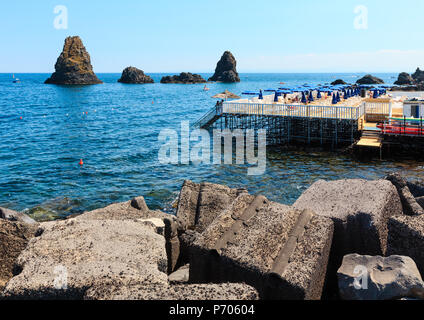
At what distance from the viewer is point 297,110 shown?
33.0 meters

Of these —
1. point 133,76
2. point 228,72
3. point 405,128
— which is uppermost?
point 228,72

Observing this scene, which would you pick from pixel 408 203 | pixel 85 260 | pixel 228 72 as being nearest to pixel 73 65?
pixel 228 72

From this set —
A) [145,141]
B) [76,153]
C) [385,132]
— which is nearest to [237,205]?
[385,132]

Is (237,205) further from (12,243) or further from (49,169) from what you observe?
(49,169)

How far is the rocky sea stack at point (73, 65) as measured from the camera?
546 ft

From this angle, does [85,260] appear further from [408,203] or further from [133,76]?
[133,76]

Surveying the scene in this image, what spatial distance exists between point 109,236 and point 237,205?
2675 mm

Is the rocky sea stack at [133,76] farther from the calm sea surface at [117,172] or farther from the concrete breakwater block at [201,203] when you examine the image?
the concrete breakwater block at [201,203]

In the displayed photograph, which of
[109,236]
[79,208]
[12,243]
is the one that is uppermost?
[109,236]

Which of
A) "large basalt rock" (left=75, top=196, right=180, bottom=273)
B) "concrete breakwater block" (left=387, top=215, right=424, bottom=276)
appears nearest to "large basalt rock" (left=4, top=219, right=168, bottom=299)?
"large basalt rock" (left=75, top=196, right=180, bottom=273)

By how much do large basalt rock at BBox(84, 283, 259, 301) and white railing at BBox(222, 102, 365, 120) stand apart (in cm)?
2799

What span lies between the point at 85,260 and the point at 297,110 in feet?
95.8

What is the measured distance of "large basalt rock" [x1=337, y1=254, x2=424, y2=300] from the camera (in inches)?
237

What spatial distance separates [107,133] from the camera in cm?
4838
